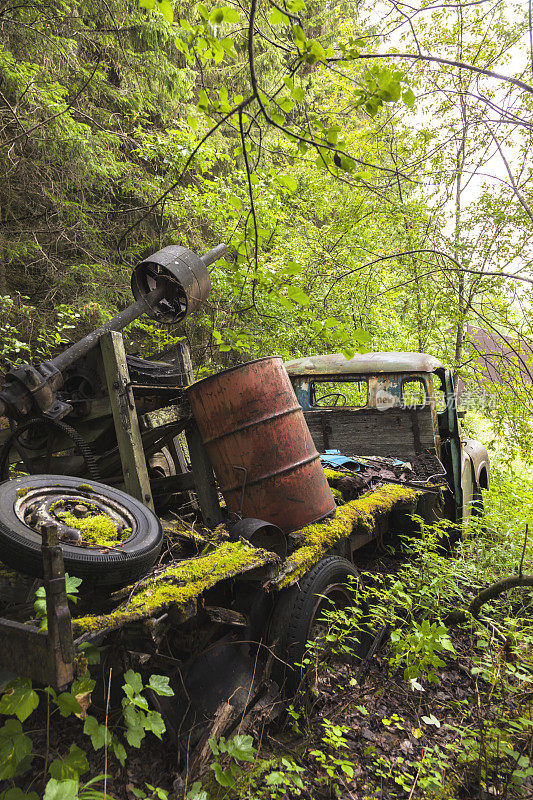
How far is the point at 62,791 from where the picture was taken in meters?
1.42

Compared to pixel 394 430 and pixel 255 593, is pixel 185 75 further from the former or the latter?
pixel 255 593

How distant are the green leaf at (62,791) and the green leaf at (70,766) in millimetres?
147

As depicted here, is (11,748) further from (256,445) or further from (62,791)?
(256,445)

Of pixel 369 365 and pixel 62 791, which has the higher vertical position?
pixel 369 365

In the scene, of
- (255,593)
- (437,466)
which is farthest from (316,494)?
(437,466)

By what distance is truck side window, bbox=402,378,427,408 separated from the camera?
5.00 metres

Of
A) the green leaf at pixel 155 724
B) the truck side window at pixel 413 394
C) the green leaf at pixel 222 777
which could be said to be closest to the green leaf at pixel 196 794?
the green leaf at pixel 222 777

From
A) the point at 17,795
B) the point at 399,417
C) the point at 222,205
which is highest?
the point at 222,205

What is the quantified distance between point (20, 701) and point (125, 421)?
1853 mm

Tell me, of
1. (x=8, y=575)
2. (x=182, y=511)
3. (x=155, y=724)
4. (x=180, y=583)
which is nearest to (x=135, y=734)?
(x=155, y=724)

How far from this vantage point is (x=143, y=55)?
7.39 metres

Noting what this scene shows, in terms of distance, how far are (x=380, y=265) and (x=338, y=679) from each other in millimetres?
8586

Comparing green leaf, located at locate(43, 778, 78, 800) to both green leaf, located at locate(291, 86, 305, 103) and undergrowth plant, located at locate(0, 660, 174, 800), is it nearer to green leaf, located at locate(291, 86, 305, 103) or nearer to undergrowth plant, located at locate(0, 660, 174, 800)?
undergrowth plant, located at locate(0, 660, 174, 800)

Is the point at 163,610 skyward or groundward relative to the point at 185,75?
groundward
